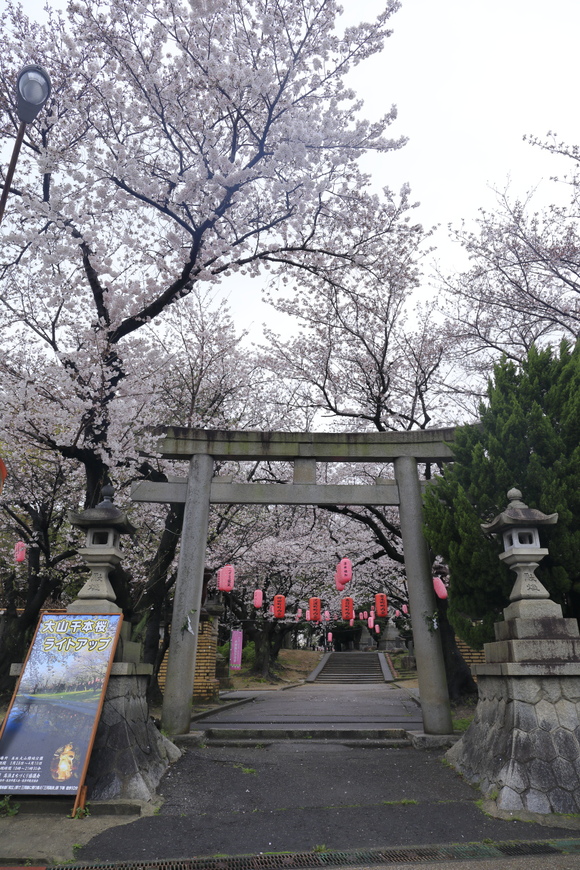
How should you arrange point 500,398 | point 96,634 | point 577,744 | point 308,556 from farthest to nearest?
point 308,556, point 500,398, point 96,634, point 577,744

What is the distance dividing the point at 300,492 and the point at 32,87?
→ 6.81 metres

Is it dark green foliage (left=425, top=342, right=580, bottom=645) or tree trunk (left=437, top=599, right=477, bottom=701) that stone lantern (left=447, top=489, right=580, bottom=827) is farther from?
tree trunk (left=437, top=599, right=477, bottom=701)

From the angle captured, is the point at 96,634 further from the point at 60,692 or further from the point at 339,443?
the point at 339,443

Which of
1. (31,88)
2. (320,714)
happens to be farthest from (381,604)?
(31,88)

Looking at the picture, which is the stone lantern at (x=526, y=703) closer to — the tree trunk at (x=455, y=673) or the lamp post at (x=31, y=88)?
the tree trunk at (x=455, y=673)

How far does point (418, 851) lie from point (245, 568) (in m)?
15.4

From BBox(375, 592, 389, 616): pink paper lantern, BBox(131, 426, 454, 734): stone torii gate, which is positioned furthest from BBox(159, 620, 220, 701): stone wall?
BBox(131, 426, 454, 734): stone torii gate

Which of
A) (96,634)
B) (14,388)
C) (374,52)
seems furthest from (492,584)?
(14,388)

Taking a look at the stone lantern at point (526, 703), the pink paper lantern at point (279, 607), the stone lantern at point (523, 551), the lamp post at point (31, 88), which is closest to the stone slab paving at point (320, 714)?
the pink paper lantern at point (279, 607)

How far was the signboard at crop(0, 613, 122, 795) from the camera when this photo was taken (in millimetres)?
5172

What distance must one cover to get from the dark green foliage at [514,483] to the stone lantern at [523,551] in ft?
1.64

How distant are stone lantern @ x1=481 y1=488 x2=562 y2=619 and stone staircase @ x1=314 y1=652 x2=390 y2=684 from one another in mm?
22785

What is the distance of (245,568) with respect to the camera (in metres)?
19.6

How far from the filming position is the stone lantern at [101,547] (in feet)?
22.0
